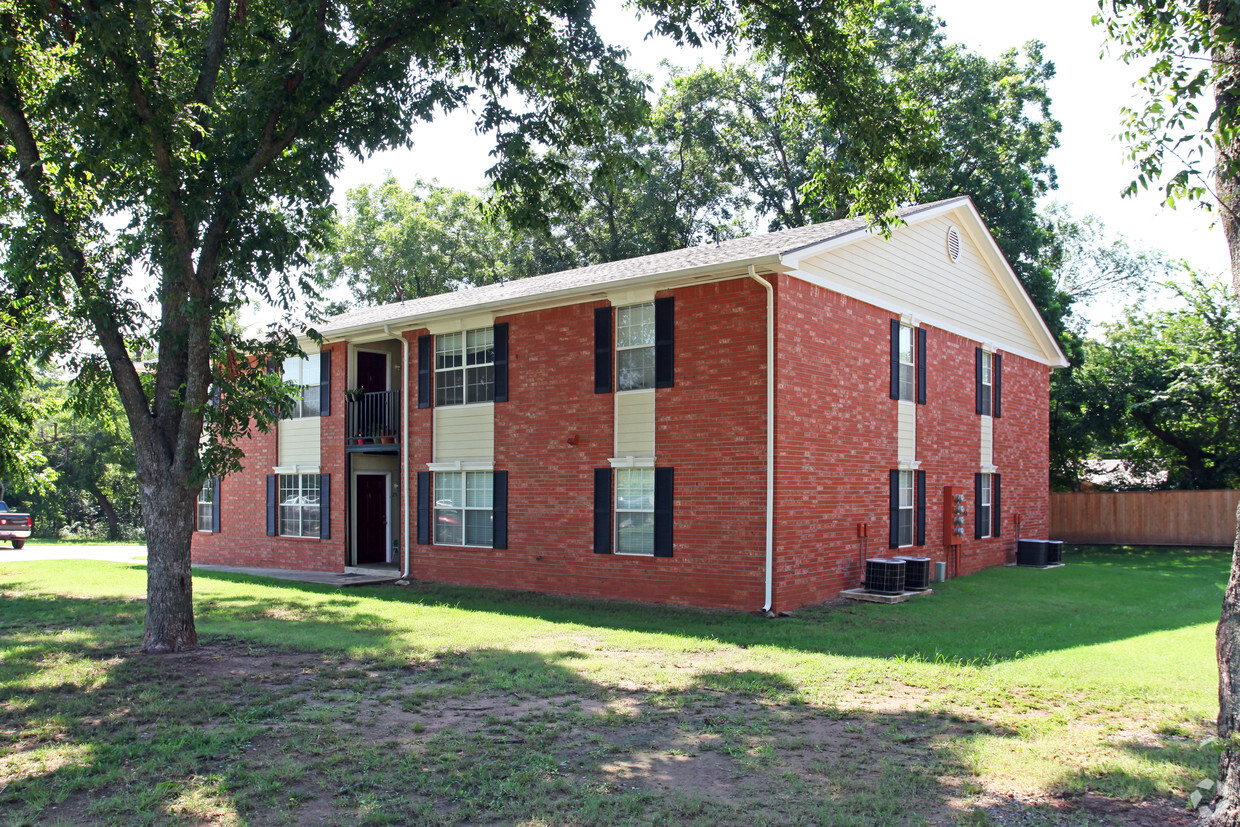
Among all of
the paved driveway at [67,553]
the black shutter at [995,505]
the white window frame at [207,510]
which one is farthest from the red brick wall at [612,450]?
the paved driveway at [67,553]

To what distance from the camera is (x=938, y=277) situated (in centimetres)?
1812

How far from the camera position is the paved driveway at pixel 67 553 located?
2573 centimetres

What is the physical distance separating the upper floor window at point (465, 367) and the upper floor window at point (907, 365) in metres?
7.72

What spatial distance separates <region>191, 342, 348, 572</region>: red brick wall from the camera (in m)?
20.2

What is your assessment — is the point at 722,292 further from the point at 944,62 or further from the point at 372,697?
the point at 944,62

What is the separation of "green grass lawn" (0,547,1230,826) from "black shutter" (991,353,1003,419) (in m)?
7.55

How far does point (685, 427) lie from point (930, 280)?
678 centimetres

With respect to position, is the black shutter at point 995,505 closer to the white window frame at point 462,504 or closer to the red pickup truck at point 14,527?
the white window frame at point 462,504

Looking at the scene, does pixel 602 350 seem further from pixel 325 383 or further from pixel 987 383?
pixel 987 383

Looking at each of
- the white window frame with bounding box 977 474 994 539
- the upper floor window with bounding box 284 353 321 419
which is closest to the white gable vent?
the white window frame with bounding box 977 474 994 539

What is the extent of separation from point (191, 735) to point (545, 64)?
8088 millimetres

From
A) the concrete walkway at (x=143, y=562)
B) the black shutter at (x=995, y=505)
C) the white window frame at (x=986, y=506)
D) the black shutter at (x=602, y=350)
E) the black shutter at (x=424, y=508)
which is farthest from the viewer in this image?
the black shutter at (x=995, y=505)

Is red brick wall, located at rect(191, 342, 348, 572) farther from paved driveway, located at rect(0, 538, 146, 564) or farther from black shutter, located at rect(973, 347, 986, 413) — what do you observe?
black shutter, located at rect(973, 347, 986, 413)

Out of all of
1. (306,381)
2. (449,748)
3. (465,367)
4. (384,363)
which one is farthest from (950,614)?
(306,381)
